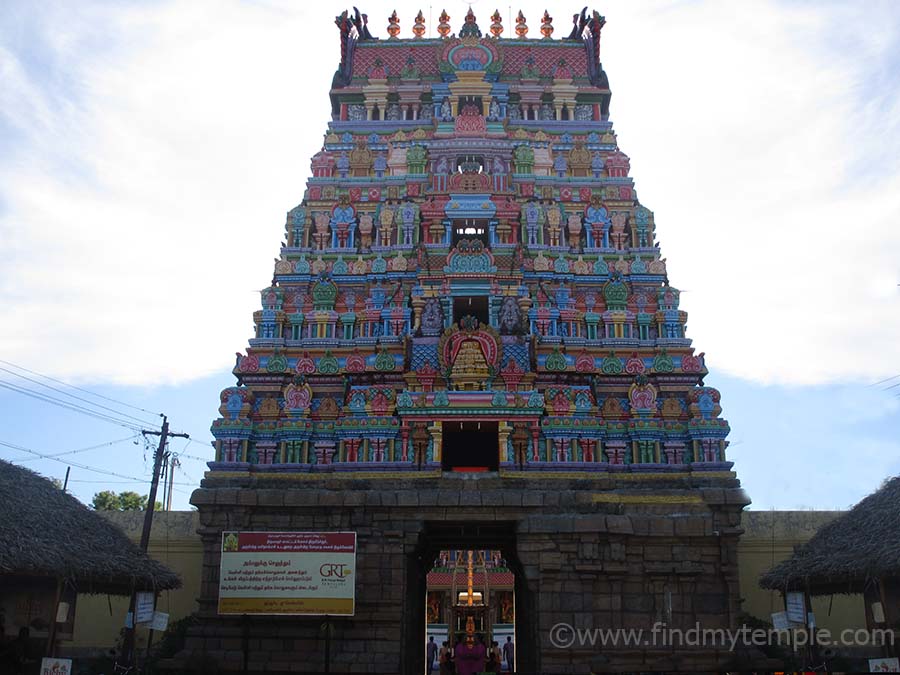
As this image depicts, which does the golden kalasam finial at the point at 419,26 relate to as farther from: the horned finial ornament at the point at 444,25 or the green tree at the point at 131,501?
the green tree at the point at 131,501

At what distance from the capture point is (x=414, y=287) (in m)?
24.2

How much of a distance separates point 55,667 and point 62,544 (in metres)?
2.27

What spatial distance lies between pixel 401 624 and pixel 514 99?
17911 millimetres

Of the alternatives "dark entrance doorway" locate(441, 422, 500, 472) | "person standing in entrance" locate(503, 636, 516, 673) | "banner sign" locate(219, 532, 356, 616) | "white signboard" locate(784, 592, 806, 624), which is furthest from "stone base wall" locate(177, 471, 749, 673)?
"person standing in entrance" locate(503, 636, 516, 673)

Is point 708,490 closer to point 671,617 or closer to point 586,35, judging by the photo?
point 671,617

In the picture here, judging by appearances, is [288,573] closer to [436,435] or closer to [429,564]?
[436,435]

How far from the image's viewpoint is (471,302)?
24.5 metres

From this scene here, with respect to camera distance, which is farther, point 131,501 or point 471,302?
point 131,501

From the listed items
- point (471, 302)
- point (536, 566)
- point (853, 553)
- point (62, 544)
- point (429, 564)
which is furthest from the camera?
point (429, 564)

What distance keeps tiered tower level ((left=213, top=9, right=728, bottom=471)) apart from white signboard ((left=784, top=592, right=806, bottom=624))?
468cm

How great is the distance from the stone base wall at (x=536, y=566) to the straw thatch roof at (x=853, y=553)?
6.71 feet

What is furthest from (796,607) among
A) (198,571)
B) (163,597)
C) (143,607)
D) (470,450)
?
(163,597)

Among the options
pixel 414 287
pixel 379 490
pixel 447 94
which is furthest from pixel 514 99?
pixel 379 490

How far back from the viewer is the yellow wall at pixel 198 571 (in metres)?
21.7
